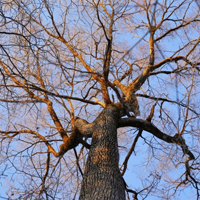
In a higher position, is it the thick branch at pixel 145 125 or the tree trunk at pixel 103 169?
the thick branch at pixel 145 125

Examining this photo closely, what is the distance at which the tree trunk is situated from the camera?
248 centimetres

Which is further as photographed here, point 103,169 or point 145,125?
point 145,125

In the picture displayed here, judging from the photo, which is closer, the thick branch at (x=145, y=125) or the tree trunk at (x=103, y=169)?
the tree trunk at (x=103, y=169)

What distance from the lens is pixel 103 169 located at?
273cm

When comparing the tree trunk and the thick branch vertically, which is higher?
the thick branch

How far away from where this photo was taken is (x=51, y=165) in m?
4.77

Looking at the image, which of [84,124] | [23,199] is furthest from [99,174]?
[23,199]

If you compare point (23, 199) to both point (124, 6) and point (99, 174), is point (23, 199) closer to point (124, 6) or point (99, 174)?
point (99, 174)

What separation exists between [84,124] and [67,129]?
2.73ft

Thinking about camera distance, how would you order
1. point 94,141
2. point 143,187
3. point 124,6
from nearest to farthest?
point 94,141
point 143,187
point 124,6

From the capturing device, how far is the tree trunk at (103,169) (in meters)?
2.48

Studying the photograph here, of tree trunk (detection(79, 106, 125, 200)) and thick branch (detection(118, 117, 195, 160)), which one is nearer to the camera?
tree trunk (detection(79, 106, 125, 200))

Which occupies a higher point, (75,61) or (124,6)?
(124,6)

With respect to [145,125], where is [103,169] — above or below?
below
